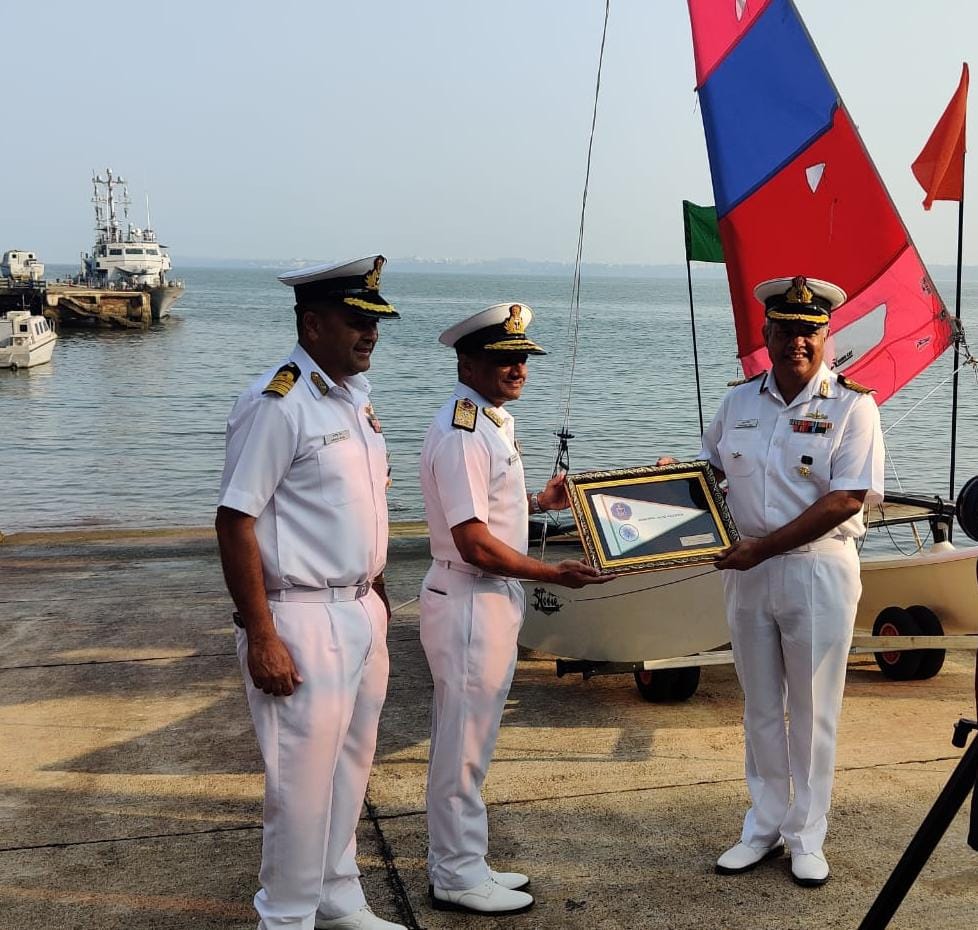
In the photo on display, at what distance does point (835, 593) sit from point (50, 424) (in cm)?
2648

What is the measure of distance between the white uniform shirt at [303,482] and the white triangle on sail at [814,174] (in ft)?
13.7

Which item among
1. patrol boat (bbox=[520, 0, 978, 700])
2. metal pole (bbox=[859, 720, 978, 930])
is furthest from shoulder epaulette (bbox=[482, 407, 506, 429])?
patrol boat (bbox=[520, 0, 978, 700])

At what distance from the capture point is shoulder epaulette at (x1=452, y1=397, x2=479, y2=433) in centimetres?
318

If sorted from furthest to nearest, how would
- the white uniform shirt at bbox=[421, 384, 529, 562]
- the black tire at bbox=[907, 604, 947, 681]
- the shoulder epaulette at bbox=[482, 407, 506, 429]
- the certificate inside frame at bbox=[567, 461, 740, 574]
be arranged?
1. the black tire at bbox=[907, 604, 947, 681]
2. the certificate inside frame at bbox=[567, 461, 740, 574]
3. the shoulder epaulette at bbox=[482, 407, 506, 429]
4. the white uniform shirt at bbox=[421, 384, 529, 562]

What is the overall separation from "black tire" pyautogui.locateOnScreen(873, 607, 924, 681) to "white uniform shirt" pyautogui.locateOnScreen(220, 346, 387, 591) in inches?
130

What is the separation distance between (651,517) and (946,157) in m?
4.20

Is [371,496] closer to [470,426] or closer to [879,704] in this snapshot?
[470,426]

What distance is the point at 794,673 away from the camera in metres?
3.47

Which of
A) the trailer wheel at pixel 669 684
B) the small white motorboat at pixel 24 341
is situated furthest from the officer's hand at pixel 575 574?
the small white motorboat at pixel 24 341

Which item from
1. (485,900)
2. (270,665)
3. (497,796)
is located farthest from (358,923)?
(497,796)

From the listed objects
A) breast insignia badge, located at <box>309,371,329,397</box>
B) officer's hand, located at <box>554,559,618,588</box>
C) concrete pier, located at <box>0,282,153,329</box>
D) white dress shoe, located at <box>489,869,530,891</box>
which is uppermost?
breast insignia badge, located at <box>309,371,329,397</box>

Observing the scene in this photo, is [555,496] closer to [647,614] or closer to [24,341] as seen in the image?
[647,614]

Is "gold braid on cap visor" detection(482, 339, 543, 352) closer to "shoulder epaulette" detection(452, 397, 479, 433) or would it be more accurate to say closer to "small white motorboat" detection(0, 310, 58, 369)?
"shoulder epaulette" detection(452, 397, 479, 433)

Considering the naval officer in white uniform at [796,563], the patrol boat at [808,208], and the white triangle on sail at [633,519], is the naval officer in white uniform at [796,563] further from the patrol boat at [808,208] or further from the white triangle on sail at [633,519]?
the patrol boat at [808,208]
